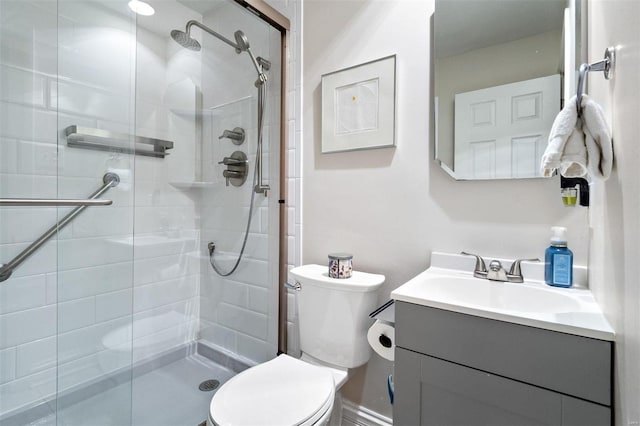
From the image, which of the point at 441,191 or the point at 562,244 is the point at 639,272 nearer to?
the point at 562,244

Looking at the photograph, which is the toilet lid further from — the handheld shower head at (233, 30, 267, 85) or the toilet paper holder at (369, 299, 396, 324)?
the handheld shower head at (233, 30, 267, 85)

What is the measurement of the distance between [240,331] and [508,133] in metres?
1.60

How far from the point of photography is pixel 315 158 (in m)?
1.58

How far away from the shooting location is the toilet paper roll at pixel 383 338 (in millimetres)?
1101

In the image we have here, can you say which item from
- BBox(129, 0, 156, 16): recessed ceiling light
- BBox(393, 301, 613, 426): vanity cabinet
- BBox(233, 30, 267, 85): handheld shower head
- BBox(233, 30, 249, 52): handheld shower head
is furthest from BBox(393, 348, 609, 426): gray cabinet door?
BBox(129, 0, 156, 16): recessed ceiling light

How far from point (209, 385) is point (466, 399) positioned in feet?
4.37

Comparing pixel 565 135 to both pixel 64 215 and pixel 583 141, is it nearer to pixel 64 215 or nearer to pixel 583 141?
pixel 583 141

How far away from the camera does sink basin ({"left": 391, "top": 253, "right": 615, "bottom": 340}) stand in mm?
703

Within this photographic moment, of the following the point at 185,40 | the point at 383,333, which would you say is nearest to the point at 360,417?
the point at 383,333

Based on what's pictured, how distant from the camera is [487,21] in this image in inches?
44.8

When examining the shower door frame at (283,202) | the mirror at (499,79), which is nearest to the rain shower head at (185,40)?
the shower door frame at (283,202)

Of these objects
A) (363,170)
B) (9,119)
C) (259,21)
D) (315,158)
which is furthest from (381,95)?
(9,119)

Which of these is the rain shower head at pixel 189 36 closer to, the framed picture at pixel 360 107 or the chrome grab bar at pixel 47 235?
the framed picture at pixel 360 107

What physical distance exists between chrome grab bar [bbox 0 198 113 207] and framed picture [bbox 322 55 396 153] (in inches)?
38.8
